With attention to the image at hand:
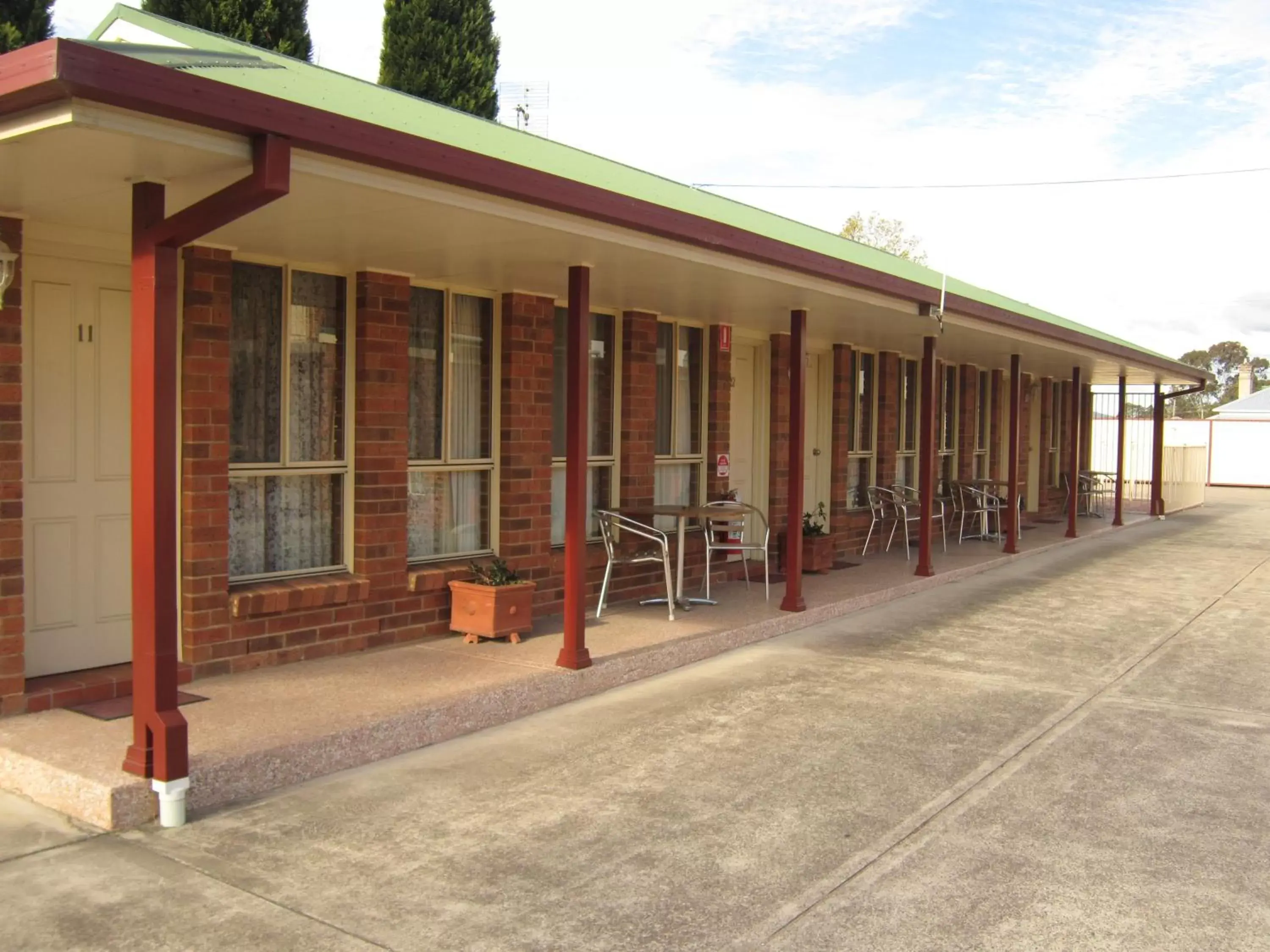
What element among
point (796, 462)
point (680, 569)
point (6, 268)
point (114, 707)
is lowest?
point (114, 707)

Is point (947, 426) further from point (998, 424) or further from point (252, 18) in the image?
point (252, 18)

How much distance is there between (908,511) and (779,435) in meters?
3.30

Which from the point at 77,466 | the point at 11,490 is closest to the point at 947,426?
the point at 77,466

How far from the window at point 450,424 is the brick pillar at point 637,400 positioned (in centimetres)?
136

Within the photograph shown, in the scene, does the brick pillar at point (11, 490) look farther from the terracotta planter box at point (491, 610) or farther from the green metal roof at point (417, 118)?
the terracotta planter box at point (491, 610)

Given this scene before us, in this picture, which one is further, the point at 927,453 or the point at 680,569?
the point at 927,453

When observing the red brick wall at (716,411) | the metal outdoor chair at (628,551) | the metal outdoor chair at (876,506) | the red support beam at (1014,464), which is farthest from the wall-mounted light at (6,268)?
the red support beam at (1014,464)

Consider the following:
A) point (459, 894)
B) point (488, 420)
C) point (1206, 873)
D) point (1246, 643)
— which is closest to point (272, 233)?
point (488, 420)

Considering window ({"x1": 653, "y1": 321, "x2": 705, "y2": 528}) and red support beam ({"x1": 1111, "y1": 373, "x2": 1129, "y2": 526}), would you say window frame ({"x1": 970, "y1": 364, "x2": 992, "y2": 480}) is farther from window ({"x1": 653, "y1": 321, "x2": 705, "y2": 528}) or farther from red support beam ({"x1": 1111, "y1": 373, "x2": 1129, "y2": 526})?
window ({"x1": 653, "y1": 321, "x2": 705, "y2": 528})

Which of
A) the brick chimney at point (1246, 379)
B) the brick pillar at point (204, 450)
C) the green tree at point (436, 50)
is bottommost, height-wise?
the brick pillar at point (204, 450)

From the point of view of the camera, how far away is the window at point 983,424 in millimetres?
16031

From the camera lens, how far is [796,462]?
8164mm

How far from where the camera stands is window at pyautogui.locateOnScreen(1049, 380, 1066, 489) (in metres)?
19.2

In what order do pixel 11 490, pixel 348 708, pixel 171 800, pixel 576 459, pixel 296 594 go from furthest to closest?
1. pixel 576 459
2. pixel 296 594
3. pixel 348 708
4. pixel 11 490
5. pixel 171 800
